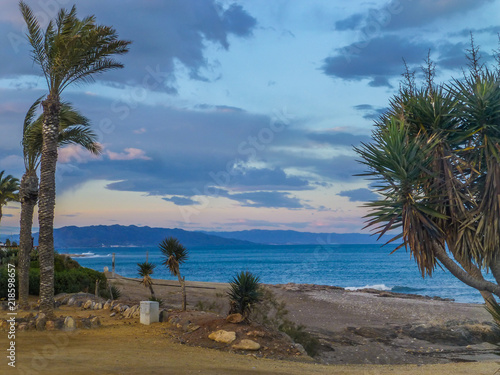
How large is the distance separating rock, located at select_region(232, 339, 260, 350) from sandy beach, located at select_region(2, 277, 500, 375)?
0.29 m

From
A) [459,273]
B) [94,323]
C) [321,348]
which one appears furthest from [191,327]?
[459,273]

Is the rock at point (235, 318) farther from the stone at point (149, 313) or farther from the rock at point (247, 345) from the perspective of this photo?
the stone at point (149, 313)

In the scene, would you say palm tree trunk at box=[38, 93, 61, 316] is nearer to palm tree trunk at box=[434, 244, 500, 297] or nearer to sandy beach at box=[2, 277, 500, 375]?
sandy beach at box=[2, 277, 500, 375]

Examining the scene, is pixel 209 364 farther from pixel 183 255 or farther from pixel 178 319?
pixel 183 255

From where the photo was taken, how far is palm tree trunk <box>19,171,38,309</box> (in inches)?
739

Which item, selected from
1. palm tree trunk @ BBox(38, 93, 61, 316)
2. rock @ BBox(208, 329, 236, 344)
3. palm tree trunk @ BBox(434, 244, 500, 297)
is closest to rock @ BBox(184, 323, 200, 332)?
rock @ BBox(208, 329, 236, 344)

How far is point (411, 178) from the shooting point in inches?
447

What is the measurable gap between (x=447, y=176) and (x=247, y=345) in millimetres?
6278

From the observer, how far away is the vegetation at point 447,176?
11352mm

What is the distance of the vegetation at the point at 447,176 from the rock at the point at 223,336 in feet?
14.1

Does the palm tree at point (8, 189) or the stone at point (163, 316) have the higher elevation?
the palm tree at point (8, 189)

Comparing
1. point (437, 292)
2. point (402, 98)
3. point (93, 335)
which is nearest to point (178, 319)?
point (93, 335)

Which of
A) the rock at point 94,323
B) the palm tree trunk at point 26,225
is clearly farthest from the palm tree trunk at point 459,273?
the palm tree trunk at point 26,225

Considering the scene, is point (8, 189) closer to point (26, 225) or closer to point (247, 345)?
point (26, 225)
